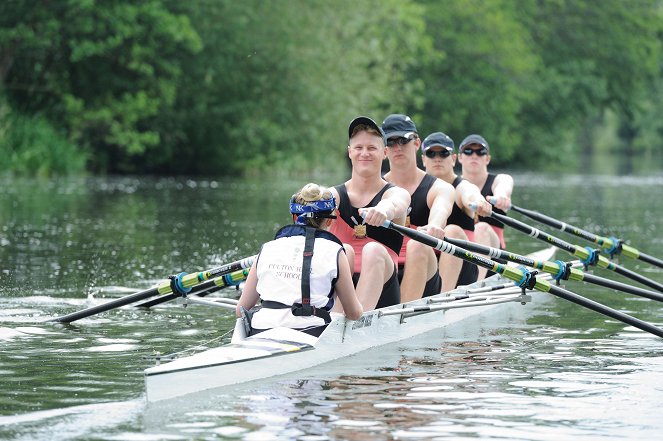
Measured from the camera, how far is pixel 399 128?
11.5 metres

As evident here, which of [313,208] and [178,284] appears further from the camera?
[178,284]

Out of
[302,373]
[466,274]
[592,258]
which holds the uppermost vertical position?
[592,258]

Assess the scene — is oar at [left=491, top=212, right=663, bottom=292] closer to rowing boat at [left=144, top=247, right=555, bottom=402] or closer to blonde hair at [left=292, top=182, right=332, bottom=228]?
rowing boat at [left=144, top=247, right=555, bottom=402]

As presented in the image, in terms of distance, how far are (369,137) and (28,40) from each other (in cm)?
2922

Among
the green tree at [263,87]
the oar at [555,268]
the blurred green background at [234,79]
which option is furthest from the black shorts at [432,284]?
the green tree at [263,87]

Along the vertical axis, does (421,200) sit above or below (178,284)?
above

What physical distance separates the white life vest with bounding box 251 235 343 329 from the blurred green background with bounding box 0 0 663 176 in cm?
2723

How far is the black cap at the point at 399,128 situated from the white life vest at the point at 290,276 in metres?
2.62

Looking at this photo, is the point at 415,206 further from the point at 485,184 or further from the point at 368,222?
the point at 485,184

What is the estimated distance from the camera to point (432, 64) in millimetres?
57656

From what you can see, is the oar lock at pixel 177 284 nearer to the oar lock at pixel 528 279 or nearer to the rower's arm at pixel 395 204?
the rower's arm at pixel 395 204

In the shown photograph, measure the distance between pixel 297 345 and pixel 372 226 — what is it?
2005mm

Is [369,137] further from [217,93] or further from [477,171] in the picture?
[217,93]

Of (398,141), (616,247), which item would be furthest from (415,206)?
(616,247)
